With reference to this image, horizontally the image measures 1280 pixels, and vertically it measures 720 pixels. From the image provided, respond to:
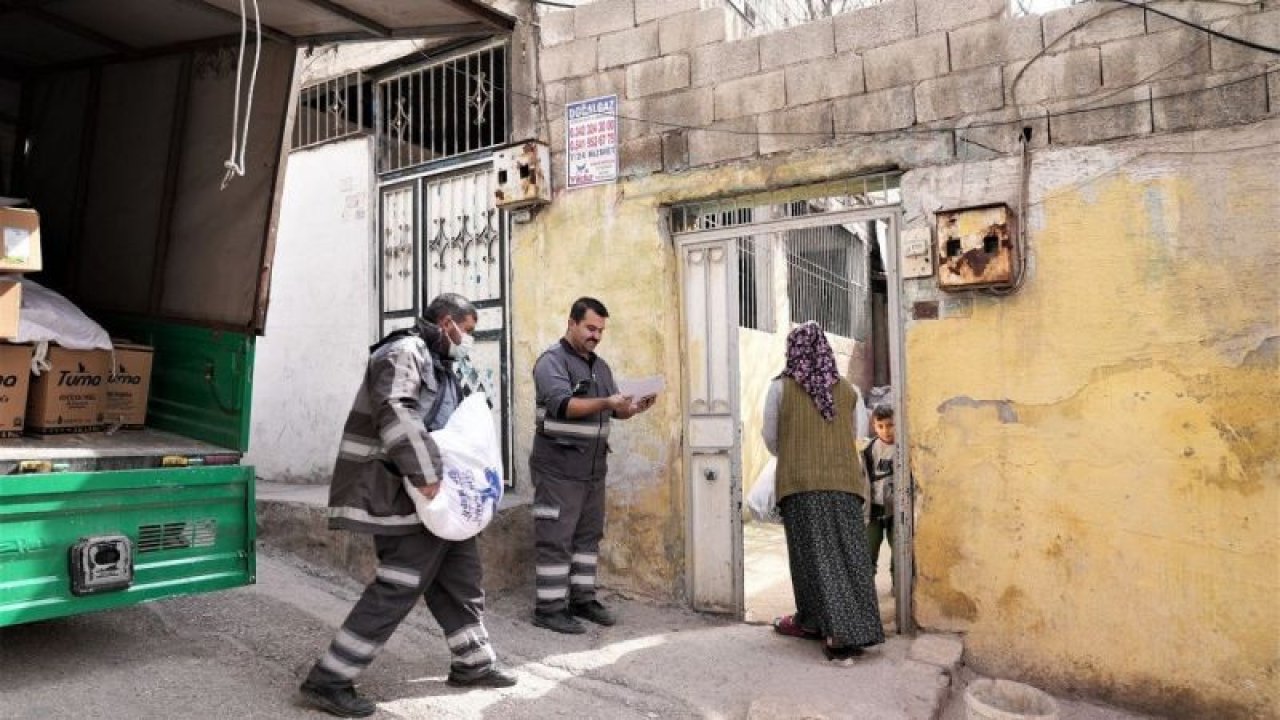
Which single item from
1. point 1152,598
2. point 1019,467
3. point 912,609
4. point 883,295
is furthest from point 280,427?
point 883,295

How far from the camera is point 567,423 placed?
4.50m

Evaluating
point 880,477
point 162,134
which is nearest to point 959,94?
point 880,477

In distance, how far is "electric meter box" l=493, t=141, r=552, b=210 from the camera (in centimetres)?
530

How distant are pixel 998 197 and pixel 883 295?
9.47 m

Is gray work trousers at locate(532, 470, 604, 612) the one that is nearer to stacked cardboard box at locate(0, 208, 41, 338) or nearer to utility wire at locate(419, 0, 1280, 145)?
utility wire at locate(419, 0, 1280, 145)

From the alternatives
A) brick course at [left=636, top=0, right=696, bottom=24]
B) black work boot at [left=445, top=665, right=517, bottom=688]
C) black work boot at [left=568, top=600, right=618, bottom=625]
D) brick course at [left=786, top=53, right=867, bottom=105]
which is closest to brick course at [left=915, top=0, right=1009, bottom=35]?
brick course at [left=786, top=53, right=867, bottom=105]

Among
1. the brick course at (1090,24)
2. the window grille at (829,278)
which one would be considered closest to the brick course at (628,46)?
the brick course at (1090,24)

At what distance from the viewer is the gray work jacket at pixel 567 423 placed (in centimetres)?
443

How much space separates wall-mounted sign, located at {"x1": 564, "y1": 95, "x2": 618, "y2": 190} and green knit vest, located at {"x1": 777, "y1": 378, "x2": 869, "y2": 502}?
1.82 m

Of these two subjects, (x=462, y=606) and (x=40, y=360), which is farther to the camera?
(x=40, y=360)

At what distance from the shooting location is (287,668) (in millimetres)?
3717

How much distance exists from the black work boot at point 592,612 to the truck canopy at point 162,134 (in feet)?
7.06

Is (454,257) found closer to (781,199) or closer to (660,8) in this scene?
(660,8)

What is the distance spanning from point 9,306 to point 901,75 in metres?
4.13
